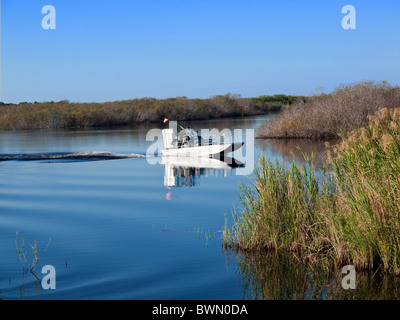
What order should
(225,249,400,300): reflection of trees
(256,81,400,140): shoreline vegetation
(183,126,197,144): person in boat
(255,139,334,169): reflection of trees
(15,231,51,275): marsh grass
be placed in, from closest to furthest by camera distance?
(225,249,400,300): reflection of trees
(15,231,51,275): marsh grass
(255,139,334,169): reflection of trees
(183,126,197,144): person in boat
(256,81,400,140): shoreline vegetation

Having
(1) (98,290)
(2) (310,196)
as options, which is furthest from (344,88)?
(1) (98,290)

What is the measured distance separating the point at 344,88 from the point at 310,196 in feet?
84.2

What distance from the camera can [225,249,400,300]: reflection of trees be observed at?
293 inches

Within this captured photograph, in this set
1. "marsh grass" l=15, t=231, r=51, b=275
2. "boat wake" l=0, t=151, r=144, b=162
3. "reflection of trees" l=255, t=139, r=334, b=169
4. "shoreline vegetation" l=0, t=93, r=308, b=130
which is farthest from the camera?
"shoreline vegetation" l=0, t=93, r=308, b=130

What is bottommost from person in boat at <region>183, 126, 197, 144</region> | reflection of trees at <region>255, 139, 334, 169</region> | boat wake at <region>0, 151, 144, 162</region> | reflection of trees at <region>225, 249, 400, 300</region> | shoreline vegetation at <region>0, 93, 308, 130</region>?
reflection of trees at <region>225, 249, 400, 300</region>

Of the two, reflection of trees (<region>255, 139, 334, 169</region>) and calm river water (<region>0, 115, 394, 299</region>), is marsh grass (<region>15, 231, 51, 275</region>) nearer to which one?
calm river water (<region>0, 115, 394, 299</region>)

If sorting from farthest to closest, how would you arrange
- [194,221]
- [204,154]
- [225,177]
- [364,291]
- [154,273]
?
[204,154]
[225,177]
[194,221]
[154,273]
[364,291]

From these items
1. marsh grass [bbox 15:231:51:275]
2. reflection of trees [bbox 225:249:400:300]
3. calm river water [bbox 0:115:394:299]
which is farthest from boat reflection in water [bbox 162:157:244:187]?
reflection of trees [bbox 225:249:400:300]

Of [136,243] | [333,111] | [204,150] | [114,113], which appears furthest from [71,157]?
[114,113]

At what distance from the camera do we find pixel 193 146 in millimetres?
26859

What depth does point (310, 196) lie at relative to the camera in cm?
916

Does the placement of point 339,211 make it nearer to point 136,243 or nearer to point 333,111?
point 136,243

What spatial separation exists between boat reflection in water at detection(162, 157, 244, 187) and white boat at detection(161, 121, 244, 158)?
1.07 ft

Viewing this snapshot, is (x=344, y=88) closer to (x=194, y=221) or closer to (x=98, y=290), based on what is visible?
(x=194, y=221)
